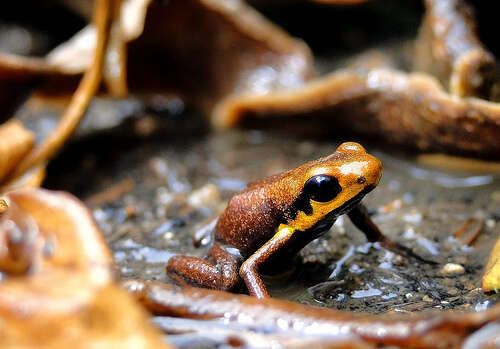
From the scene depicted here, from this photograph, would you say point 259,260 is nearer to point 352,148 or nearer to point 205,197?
point 352,148

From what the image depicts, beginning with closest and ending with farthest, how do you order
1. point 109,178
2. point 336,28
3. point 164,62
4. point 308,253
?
point 308,253 → point 109,178 → point 164,62 → point 336,28

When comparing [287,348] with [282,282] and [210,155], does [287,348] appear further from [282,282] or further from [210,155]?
[210,155]

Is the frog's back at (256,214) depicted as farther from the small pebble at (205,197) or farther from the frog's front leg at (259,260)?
the small pebble at (205,197)

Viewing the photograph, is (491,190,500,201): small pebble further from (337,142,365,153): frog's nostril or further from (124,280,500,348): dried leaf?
(124,280,500,348): dried leaf

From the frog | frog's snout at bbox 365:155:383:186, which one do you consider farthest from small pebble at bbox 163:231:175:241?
frog's snout at bbox 365:155:383:186

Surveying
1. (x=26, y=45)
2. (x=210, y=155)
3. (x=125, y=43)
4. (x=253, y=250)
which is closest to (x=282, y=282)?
(x=253, y=250)

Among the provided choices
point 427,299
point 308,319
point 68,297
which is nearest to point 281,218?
point 427,299

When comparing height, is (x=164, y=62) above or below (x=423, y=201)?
above

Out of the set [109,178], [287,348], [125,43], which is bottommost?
[109,178]

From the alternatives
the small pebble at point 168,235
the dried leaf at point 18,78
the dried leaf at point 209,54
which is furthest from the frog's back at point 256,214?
the dried leaf at point 209,54
